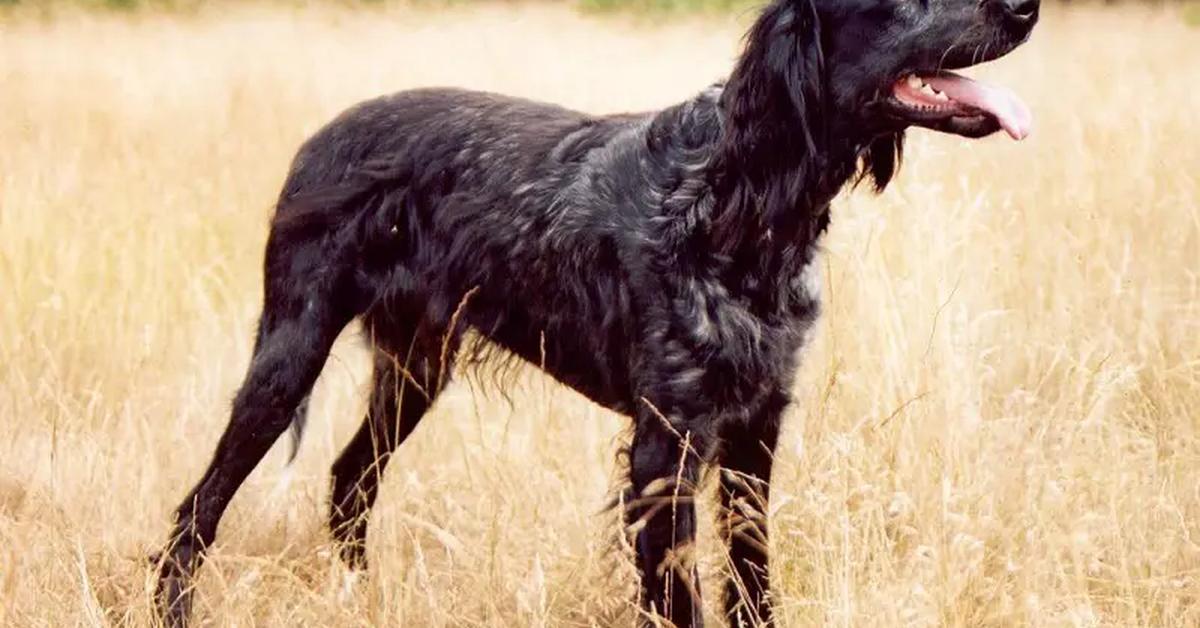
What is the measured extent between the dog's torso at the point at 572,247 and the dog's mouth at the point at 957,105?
1.42 feet

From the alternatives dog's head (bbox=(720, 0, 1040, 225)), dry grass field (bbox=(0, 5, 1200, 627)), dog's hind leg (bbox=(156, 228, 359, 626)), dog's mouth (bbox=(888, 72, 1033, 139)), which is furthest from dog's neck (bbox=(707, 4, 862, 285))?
dog's hind leg (bbox=(156, 228, 359, 626))

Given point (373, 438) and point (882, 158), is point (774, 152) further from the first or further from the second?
point (373, 438)

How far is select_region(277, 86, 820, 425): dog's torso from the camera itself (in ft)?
10.8

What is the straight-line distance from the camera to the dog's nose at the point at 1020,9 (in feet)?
9.80

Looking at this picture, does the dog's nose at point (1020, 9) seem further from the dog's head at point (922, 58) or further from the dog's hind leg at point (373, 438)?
the dog's hind leg at point (373, 438)

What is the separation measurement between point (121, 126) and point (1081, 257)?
512cm

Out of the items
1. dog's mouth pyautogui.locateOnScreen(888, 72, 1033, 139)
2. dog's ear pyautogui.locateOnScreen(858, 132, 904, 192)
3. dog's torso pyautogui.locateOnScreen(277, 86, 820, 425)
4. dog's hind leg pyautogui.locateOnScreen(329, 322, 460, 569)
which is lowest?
dog's hind leg pyautogui.locateOnScreen(329, 322, 460, 569)

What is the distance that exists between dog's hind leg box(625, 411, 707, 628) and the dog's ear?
75 cm

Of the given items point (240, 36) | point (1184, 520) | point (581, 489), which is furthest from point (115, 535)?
point (240, 36)

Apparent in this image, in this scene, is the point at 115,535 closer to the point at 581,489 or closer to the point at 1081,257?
the point at 581,489

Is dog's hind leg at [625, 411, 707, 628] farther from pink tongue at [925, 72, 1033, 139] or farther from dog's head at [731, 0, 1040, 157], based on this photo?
pink tongue at [925, 72, 1033, 139]

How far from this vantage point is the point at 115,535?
389 cm

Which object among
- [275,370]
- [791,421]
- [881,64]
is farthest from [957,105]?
[275,370]

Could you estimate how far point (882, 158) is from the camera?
340cm
